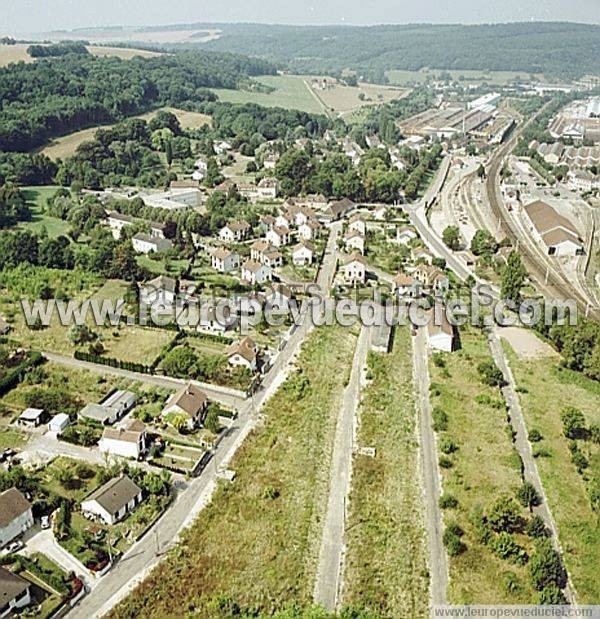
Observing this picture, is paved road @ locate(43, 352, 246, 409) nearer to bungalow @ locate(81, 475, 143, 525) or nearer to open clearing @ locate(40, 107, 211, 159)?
bungalow @ locate(81, 475, 143, 525)

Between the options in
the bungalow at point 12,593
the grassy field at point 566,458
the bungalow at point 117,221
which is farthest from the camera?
the bungalow at point 117,221

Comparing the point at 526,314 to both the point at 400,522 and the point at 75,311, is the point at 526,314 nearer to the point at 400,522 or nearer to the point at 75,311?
the point at 400,522

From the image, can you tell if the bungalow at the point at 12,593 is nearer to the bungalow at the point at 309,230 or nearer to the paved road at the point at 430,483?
the paved road at the point at 430,483

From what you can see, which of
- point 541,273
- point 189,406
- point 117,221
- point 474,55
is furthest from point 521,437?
point 474,55

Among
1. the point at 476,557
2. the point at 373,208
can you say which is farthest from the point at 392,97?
the point at 476,557

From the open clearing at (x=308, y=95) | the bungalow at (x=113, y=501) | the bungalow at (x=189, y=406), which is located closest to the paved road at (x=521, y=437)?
the bungalow at (x=189, y=406)

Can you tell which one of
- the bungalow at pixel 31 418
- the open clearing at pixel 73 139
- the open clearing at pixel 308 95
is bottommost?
the bungalow at pixel 31 418
